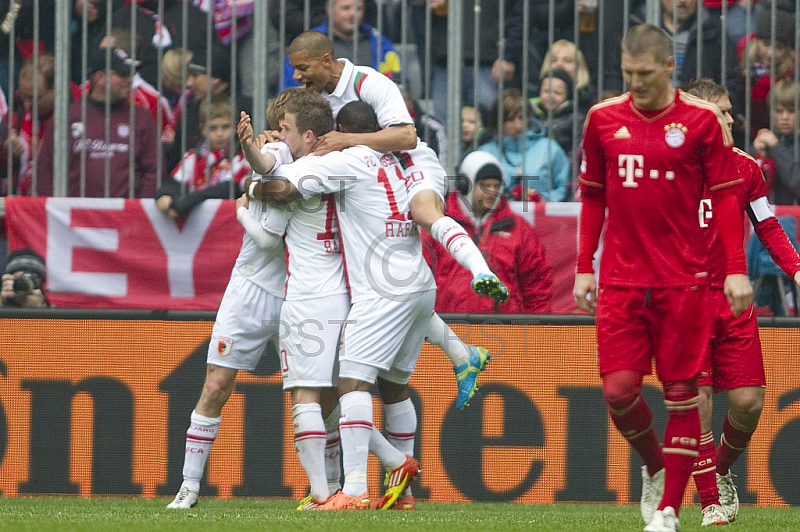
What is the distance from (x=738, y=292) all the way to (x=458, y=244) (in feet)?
5.67

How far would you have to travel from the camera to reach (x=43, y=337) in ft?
25.3

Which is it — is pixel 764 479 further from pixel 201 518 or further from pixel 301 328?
pixel 201 518

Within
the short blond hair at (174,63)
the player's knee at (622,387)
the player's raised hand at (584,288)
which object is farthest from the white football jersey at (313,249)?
the short blond hair at (174,63)

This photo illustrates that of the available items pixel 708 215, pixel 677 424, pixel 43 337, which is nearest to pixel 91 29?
pixel 43 337

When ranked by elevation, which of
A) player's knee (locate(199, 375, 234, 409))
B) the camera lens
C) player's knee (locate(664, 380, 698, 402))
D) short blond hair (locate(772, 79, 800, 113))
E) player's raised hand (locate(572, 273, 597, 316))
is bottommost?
player's knee (locate(199, 375, 234, 409))

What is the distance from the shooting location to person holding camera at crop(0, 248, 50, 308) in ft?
25.9

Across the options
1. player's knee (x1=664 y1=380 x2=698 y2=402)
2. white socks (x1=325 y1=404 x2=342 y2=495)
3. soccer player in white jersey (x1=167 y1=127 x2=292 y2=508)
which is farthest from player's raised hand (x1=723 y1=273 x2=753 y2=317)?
white socks (x1=325 y1=404 x2=342 y2=495)

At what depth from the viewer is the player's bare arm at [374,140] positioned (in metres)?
6.47

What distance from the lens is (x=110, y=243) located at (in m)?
8.02

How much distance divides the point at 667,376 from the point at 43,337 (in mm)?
Answer: 4178

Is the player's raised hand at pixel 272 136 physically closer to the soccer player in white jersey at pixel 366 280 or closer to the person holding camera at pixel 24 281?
the soccer player in white jersey at pixel 366 280

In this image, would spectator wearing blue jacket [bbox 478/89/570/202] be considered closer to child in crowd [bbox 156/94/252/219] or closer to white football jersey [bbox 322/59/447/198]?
white football jersey [bbox 322/59/447/198]

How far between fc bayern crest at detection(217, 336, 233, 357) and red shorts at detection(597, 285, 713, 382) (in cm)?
224

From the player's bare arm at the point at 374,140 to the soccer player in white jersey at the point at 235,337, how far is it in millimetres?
551
